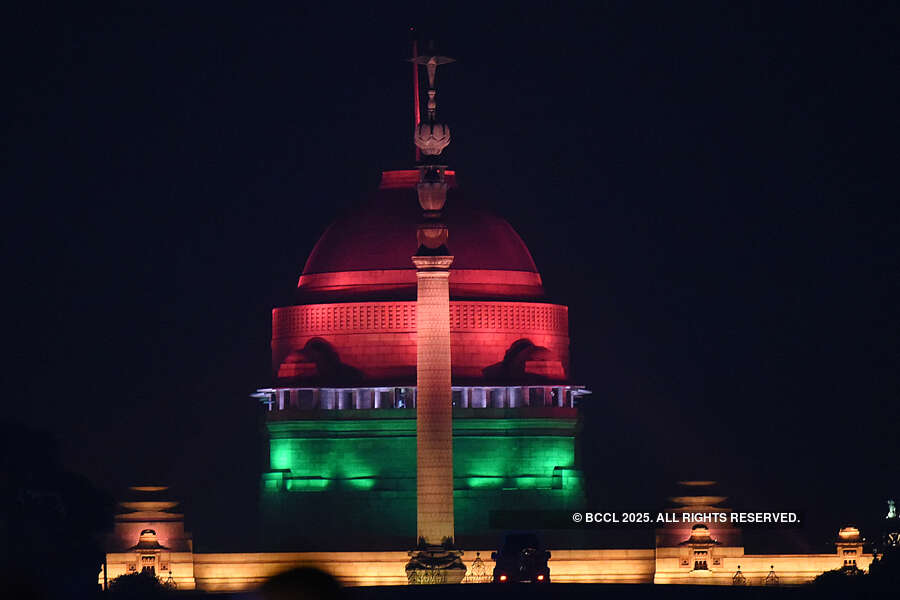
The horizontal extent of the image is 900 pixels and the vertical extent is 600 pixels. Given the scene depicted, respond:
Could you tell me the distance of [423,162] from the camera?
10450 centimetres

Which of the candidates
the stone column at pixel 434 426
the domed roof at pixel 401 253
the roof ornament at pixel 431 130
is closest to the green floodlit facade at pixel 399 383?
the domed roof at pixel 401 253

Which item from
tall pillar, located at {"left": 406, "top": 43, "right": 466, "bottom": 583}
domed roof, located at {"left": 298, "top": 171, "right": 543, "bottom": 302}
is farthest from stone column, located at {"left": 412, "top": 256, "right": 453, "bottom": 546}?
domed roof, located at {"left": 298, "top": 171, "right": 543, "bottom": 302}

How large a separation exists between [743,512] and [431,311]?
12478mm

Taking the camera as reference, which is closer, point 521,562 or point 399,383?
point 521,562

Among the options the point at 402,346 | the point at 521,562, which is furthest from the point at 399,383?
the point at 521,562

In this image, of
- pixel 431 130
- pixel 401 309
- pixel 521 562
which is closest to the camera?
pixel 521 562

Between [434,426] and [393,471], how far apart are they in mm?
9791

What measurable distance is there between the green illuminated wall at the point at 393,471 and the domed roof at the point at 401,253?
4.33 m

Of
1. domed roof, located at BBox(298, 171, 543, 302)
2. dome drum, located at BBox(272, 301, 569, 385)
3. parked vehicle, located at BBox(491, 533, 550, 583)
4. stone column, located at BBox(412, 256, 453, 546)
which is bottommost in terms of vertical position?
parked vehicle, located at BBox(491, 533, 550, 583)

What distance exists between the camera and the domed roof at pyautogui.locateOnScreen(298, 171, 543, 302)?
117 m

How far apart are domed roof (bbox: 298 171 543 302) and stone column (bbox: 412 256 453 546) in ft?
38.6

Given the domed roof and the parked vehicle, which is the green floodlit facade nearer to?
the domed roof

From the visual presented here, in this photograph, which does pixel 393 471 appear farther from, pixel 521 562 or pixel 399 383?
pixel 521 562

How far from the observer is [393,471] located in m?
114
